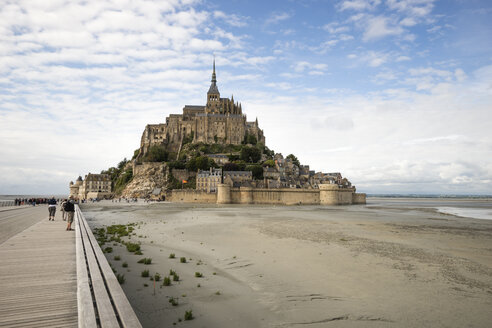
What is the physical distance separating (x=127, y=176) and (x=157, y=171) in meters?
12.5

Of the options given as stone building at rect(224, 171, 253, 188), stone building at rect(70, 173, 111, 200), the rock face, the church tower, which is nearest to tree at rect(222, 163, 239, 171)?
stone building at rect(224, 171, 253, 188)

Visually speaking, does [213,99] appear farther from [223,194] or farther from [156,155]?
[223,194]

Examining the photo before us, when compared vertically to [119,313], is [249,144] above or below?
above

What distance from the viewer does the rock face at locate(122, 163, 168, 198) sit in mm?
77438

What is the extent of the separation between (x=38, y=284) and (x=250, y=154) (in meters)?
81.0

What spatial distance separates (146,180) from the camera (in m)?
79.1

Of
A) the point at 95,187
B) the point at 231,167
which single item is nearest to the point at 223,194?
the point at 231,167

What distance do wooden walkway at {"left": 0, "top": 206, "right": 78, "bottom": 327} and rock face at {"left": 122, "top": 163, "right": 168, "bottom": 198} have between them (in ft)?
223

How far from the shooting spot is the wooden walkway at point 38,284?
184 inches

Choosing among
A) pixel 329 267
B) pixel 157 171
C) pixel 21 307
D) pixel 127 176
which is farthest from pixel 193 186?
pixel 21 307

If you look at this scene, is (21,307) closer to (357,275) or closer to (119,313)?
(119,313)

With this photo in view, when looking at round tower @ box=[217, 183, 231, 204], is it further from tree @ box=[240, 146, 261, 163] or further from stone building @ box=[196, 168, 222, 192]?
tree @ box=[240, 146, 261, 163]

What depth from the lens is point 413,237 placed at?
68.0 ft

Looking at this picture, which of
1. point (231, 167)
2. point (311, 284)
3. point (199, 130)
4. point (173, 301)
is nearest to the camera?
point (173, 301)
